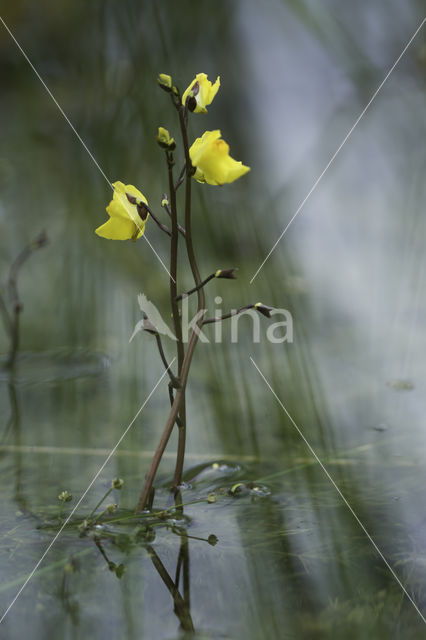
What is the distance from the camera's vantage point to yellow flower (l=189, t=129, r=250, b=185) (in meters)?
0.45

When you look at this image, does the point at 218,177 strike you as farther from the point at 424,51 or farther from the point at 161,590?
the point at 424,51

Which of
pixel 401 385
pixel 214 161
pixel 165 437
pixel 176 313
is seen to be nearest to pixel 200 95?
pixel 214 161

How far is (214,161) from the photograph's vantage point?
0.45m

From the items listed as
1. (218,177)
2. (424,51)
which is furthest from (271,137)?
(218,177)

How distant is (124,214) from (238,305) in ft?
1.72

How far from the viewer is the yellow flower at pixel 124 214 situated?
473mm

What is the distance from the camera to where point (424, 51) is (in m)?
1.59

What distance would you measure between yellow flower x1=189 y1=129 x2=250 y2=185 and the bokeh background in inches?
10.6
